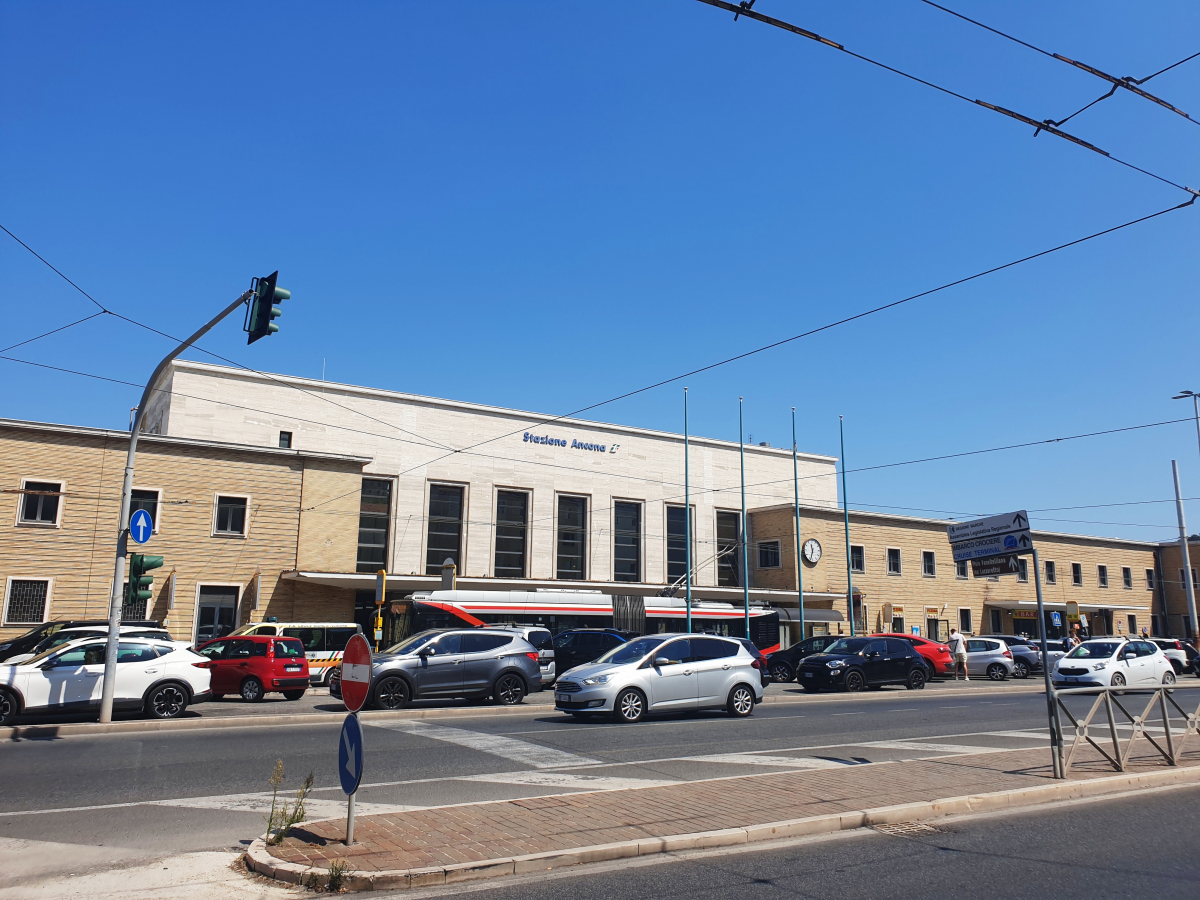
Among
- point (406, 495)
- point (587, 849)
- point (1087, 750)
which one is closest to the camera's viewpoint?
point (587, 849)

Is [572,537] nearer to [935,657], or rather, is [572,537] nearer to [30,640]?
[935,657]

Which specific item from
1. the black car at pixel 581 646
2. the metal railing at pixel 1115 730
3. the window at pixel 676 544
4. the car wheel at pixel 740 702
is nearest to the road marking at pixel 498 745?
the car wheel at pixel 740 702

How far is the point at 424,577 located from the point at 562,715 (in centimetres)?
2277

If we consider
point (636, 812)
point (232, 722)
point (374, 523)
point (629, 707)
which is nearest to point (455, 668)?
point (629, 707)

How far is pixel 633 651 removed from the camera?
16.7 meters

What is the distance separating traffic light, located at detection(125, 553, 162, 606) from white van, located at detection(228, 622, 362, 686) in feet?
18.4

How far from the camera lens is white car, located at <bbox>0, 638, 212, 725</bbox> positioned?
1500cm

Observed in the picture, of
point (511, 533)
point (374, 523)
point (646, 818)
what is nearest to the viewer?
point (646, 818)

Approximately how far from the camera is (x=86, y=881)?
607cm

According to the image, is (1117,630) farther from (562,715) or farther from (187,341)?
(187,341)

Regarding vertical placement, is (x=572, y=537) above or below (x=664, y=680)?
above

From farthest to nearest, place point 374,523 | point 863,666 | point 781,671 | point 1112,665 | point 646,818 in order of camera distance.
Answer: point 374,523
point 781,671
point 1112,665
point 863,666
point 646,818

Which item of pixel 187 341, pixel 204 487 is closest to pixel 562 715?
pixel 187 341

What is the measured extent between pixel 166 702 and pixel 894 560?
43.5 m
